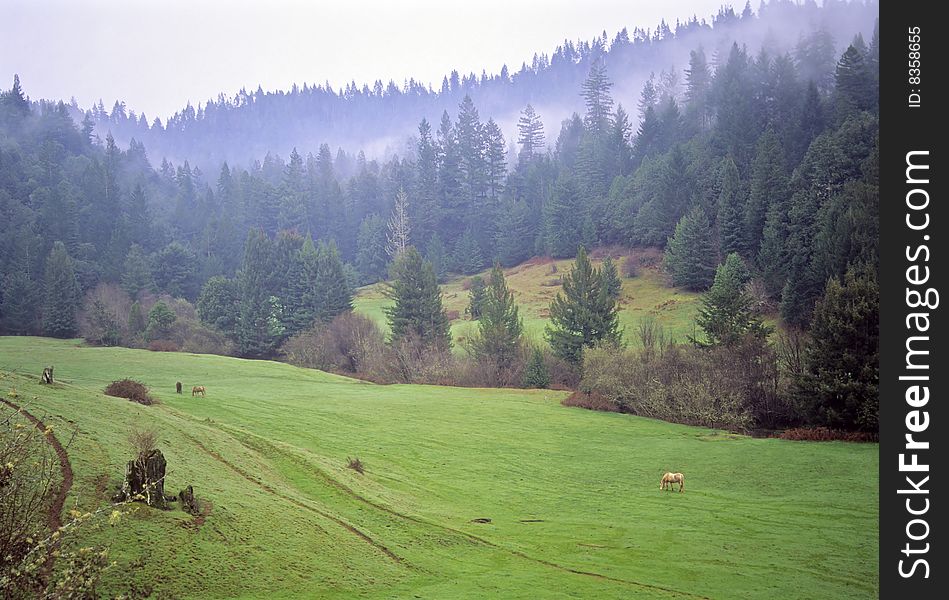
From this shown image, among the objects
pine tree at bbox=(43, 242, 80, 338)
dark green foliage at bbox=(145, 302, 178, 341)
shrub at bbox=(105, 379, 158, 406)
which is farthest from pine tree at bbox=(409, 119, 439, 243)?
shrub at bbox=(105, 379, 158, 406)

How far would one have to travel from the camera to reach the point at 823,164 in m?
82.1

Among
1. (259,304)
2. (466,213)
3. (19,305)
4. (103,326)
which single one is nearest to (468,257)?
(466,213)

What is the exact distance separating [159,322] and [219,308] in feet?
34.2

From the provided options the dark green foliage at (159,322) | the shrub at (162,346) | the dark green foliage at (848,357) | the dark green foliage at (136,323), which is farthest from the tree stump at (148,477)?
the dark green foliage at (136,323)

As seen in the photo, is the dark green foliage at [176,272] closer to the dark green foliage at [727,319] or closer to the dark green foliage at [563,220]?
the dark green foliage at [563,220]

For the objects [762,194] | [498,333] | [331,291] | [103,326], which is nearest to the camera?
Answer: [498,333]

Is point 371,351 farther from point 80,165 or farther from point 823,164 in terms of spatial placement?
point 80,165

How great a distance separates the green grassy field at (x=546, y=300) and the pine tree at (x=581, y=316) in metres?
4.23

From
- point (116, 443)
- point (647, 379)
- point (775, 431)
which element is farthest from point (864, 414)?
point (116, 443)

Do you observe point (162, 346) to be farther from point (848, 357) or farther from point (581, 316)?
point (848, 357)

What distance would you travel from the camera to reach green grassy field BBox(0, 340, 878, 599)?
17.0 metres

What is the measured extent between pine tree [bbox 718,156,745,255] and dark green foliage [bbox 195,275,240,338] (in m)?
63.4

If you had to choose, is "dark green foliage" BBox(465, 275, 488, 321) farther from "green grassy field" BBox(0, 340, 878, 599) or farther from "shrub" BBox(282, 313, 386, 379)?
"green grassy field" BBox(0, 340, 878, 599)

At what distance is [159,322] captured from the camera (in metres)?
86.0
